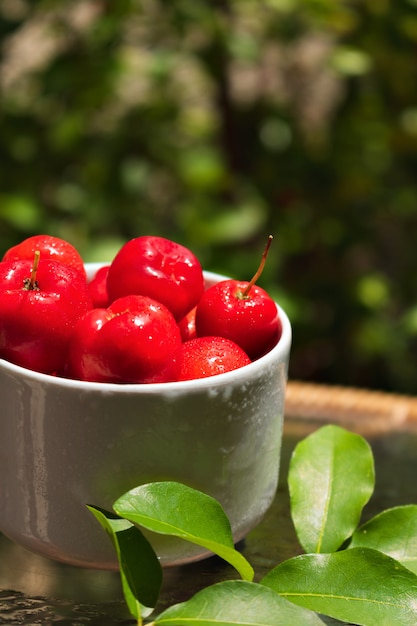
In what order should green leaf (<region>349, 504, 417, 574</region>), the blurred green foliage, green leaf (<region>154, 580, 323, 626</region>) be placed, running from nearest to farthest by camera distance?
1. green leaf (<region>154, 580, 323, 626</region>)
2. green leaf (<region>349, 504, 417, 574</region>)
3. the blurred green foliage

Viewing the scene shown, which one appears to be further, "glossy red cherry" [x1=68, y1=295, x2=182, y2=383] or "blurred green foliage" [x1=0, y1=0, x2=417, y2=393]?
"blurred green foliage" [x1=0, y1=0, x2=417, y2=393]

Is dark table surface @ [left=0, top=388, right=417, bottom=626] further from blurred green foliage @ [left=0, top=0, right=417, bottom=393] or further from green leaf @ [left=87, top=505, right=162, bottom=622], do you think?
blurred green foliage @ [left=0, top=0, right=417, bottom=393]

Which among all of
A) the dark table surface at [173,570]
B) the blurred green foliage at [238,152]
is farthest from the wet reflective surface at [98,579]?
the blurred green foliage at [238,152]

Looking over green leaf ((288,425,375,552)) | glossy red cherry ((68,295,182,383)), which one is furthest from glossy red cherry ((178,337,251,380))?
green leaf ((288,425,375,552))

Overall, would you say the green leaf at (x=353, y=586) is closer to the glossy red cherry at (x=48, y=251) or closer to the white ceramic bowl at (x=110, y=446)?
the white ceramic bowl at (x=110, y=446)

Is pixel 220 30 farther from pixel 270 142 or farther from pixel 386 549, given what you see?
pixel 386 549

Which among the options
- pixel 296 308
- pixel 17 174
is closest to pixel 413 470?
pixel 296 308

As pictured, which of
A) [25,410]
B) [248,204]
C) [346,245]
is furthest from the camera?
[346,245]
